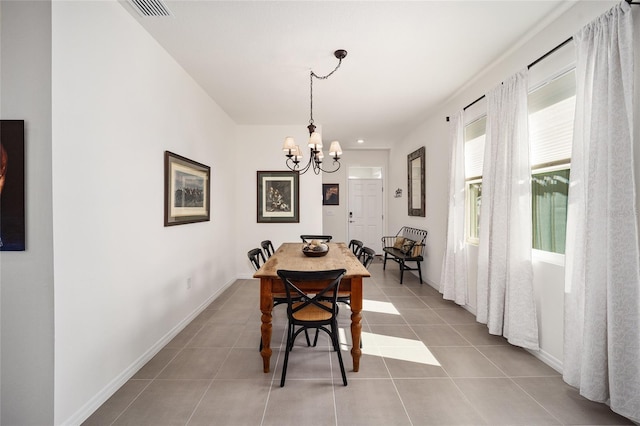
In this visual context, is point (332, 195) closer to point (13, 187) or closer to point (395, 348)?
point (395, 348)

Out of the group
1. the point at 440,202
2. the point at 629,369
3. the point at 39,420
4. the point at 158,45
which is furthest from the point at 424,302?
the point at 158,45

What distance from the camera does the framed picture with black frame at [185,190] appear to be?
2.59 meters

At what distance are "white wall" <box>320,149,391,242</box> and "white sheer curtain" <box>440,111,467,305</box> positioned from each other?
137 inches

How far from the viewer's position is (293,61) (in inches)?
107

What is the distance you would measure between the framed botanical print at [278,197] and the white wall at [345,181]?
7.58ft

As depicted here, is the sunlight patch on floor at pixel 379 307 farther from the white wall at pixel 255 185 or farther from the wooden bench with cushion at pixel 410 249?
the white wall at pixel 255 185

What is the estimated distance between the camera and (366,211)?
7.16 metres

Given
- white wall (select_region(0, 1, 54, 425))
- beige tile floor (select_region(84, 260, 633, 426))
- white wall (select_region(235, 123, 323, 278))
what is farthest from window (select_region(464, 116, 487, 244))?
white wall (select_region(0, 1, 54, 425))

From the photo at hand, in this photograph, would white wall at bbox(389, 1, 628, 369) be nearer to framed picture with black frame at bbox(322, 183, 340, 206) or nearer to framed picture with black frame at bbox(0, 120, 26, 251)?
framed picture with black frame at bbox(322, 183, 340, 206)

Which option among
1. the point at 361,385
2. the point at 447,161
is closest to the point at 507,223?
the point at 447,161

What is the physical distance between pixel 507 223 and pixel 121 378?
134 inches

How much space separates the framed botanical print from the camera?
485 centimetres

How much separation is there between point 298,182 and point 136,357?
133 inches

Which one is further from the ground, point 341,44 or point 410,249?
point 341,44
